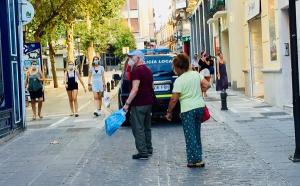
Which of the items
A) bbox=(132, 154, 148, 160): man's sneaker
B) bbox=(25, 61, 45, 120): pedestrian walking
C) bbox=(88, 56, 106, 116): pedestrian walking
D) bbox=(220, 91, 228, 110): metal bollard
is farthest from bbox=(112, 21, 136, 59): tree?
bbox=(132, 154, 148, 160): man's sneaker

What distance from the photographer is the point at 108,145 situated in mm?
11672

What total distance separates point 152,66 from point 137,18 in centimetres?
8967

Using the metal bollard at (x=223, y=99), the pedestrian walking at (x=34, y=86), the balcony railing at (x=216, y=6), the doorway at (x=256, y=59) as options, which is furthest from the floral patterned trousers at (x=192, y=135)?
the balcony railing at (x=216, y=6)

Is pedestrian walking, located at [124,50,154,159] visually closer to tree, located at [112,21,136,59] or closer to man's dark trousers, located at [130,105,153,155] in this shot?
man's dark trousers, located at [130,105,153,155]

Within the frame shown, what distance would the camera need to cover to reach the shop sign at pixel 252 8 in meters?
19.1

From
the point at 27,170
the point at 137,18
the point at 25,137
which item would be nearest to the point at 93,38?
the point at 25,137

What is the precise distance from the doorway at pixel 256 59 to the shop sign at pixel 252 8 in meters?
0.33

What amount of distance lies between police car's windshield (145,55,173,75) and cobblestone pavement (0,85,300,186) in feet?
5.93

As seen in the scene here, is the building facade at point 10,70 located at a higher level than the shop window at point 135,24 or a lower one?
lower

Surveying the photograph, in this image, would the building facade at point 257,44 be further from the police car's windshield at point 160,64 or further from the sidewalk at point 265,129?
the police car's windshield at point 160,64

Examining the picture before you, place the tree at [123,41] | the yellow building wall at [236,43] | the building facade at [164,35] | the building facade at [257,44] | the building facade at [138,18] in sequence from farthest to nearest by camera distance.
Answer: the building facade at [138,18] → the building facade at [164,35] → the tree at [123,41] → the yellow building wall at [236,43] → the building facade at [257,44]

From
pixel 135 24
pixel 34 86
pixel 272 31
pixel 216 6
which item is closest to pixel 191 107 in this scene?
pixel 272 31

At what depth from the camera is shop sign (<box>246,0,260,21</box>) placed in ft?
62.6

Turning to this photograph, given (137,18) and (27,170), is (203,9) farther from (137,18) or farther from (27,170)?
(137,18)
